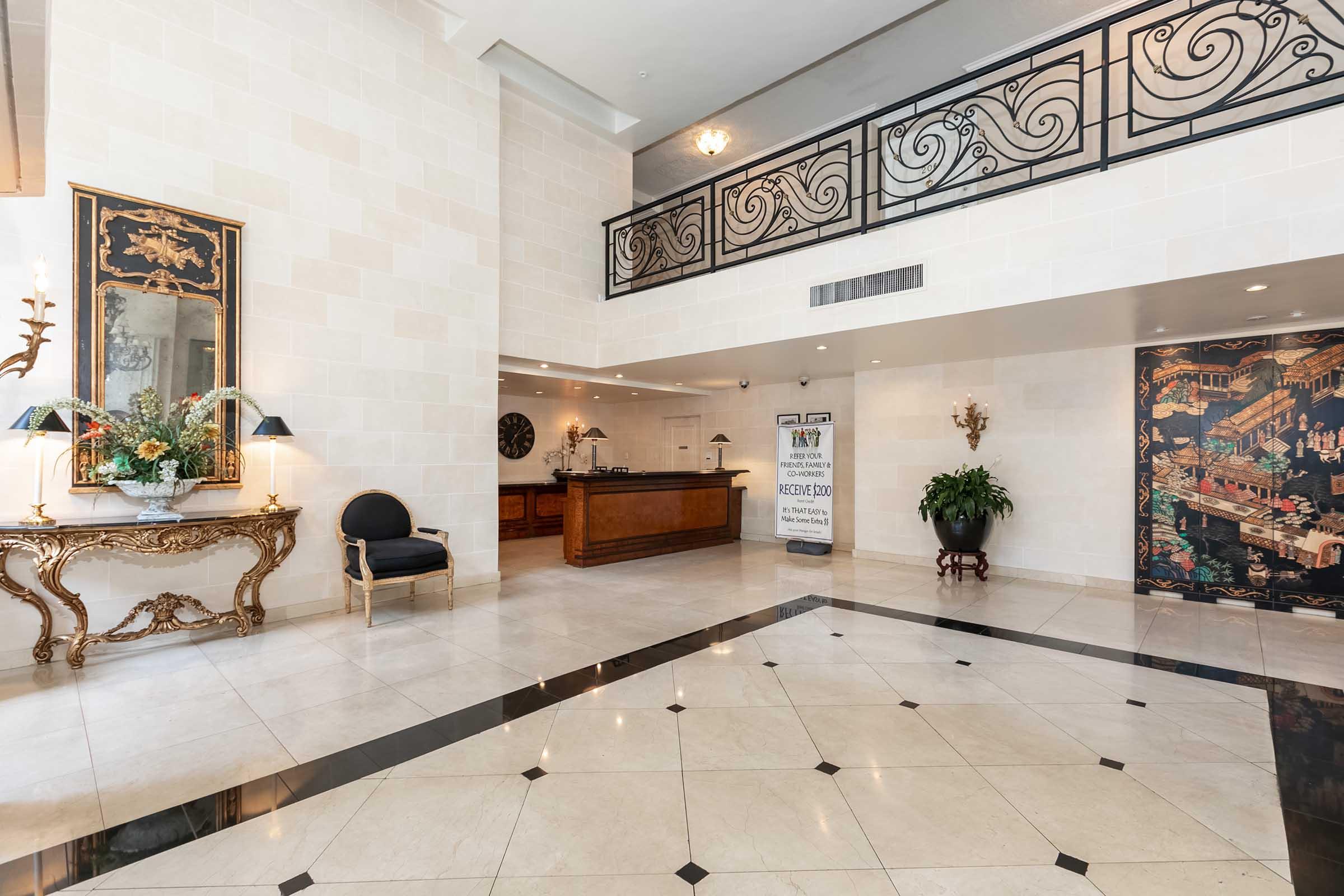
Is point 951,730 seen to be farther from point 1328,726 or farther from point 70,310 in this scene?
point 70,310

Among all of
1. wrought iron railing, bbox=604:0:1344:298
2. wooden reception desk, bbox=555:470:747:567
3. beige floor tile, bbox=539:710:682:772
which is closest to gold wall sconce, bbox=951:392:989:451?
wrought iron railing, bbox=604:0:1344:298

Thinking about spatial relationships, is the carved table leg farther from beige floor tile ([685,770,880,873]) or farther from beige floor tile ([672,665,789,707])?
beige floor tile ([685,770,880,873])

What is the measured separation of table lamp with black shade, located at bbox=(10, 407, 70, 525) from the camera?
369cm

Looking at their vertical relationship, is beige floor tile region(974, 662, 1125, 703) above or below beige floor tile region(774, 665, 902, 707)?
below

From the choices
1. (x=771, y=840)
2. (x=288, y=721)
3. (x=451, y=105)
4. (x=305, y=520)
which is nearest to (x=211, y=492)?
(x=305, y=520)

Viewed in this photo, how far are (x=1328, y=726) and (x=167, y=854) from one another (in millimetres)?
5189

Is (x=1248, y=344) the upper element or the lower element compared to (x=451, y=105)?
lower

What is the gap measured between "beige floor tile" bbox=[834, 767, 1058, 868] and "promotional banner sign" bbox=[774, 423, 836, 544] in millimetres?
5926

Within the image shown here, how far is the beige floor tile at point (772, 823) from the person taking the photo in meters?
2.03

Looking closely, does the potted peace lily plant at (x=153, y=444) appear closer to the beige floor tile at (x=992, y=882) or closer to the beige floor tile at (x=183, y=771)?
Answer: the beige floor tile at (x=183, y=771)

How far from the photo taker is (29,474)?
3.92m

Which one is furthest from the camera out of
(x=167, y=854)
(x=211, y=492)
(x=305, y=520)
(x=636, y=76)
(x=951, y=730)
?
(x=636, y=76)

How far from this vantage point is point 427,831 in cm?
219

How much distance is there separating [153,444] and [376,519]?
176 centimetres
